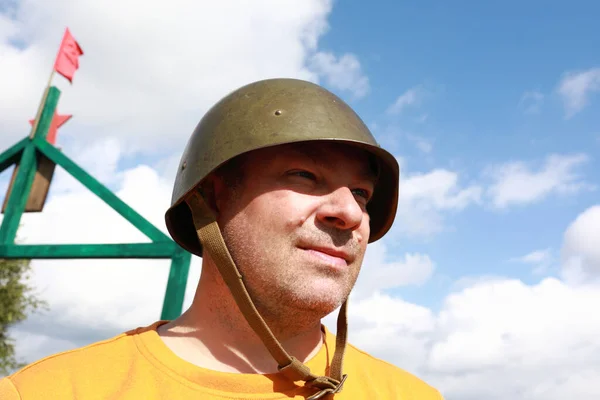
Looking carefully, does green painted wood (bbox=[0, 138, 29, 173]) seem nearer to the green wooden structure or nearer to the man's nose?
the green wooden structure

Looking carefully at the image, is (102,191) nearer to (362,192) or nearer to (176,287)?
(176,287)

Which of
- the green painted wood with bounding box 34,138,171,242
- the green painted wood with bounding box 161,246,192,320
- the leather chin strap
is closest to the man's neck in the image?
the leather chin strap

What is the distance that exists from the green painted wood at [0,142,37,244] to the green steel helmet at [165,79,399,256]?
5.21 metres

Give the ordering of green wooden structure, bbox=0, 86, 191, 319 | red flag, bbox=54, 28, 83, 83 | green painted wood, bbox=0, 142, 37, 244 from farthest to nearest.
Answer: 1. red flag, bbox=54, 28, 83, 83
2. green painted wood, bbox=0, 142, 37, 244
3. green wooden structure, bbox=0, 86, 191, 319

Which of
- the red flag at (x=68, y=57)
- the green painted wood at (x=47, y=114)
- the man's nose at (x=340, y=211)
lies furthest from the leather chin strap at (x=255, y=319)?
the red flag at (x=68, y=57)

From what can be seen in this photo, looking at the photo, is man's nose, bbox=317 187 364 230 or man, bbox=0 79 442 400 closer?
man, bbox=0 79 442 400

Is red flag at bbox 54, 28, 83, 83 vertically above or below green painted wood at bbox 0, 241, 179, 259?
above

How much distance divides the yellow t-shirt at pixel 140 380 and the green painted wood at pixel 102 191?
13.4ft

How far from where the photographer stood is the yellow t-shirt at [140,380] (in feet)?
7.13

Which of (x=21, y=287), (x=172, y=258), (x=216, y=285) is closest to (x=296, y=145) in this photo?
(x=216, y=285)

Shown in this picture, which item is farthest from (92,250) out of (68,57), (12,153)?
(68,57)

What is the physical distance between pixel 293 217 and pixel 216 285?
514 mm

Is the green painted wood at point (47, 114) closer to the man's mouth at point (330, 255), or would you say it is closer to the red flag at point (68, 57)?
the red flag at point (68, 57)

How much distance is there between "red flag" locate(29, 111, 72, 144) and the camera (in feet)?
27.0
